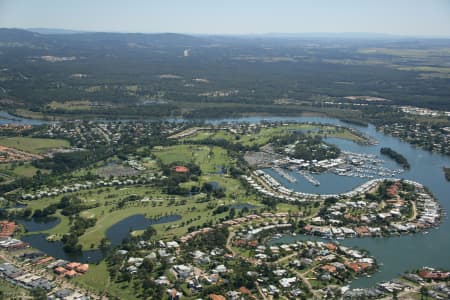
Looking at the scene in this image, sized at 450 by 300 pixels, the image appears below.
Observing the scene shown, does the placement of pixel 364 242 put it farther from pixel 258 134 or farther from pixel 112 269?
pixel 258 134

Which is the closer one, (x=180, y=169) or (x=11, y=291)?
(x=11, y=291)

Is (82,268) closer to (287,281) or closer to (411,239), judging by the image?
(287,281)

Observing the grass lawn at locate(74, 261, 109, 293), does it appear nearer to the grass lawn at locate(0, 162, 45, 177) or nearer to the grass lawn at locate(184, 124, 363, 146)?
the grass lawn at locate(0, 162, 45, 177)

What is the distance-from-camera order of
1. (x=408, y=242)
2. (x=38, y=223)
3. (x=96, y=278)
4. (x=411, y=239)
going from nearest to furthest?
(x=96, y=278), (x=408, y=242), (x=411, y=239), (x=38, y=223)

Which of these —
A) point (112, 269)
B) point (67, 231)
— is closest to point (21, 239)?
point (67, 231)

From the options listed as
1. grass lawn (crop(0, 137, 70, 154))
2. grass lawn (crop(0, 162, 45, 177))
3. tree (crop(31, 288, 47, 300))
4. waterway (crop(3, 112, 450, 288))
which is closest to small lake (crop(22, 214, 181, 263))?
waterway (crop(3, 112, 450, 288))

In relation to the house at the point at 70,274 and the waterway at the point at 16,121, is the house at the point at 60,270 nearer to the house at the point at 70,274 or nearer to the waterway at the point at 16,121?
the house at the point at 70,274

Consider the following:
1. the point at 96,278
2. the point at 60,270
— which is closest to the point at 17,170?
the point at 60,270
